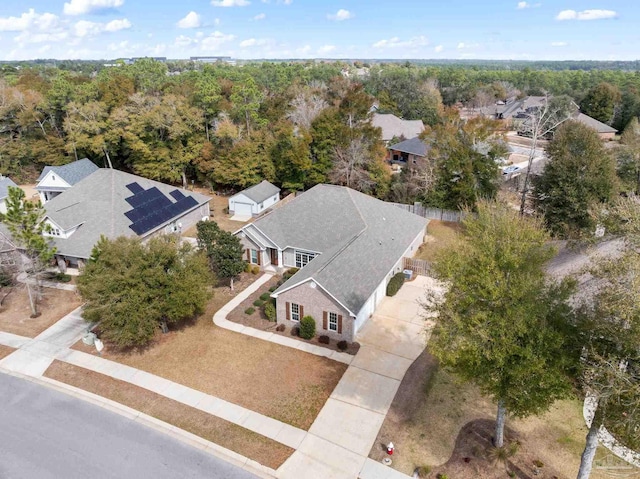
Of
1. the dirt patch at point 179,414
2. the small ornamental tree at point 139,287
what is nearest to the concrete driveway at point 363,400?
the dirt patch at point 179,414

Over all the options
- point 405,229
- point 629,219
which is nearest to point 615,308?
point 629,219

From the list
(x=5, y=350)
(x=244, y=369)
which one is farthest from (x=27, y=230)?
(x=244, y=369)

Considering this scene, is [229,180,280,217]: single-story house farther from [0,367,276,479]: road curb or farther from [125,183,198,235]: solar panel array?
[0,367,276,479]: road curb

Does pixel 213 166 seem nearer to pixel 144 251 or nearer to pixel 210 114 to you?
pixel 210 114

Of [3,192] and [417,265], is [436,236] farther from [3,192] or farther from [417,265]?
[3,192]

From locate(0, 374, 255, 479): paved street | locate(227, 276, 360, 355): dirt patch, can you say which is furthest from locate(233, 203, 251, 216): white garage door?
locate(0, 374, 255, 479): paved street

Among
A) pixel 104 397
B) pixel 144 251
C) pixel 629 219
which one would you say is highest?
pixel 629 219
